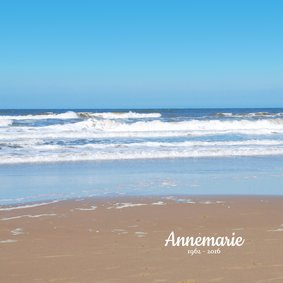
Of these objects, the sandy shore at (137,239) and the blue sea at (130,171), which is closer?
the sandy shore at (137,239)

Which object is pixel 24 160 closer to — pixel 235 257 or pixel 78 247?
pixel 78 247

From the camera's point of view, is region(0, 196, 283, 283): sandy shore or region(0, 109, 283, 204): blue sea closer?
region(0, 196, 283, 283): sandy shore

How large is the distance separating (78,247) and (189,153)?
12.4 metres

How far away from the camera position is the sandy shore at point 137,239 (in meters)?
4.66

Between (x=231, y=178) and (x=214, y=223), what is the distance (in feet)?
16.1

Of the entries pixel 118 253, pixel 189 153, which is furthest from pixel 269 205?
pixel 189 153

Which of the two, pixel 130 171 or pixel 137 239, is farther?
pixel 130 171

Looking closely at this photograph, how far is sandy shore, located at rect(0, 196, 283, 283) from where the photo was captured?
4.66 meters

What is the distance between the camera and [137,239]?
5.95 m

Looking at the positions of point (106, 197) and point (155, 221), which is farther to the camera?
point (106, 197)

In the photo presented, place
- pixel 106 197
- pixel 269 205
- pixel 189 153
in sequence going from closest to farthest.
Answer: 1. pixel 269 205
2. pixel 106 197
3. pixel 189 153

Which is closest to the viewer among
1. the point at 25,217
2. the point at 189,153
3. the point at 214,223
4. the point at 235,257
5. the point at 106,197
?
the point at 235,257

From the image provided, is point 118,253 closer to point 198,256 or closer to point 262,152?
point 198,256

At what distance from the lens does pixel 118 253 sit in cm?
532
